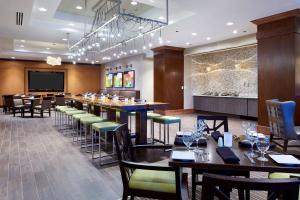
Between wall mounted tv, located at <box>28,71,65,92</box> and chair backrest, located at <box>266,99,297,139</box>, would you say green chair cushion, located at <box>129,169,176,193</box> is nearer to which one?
chair backrest, located at <box>266,99,297,139</box>

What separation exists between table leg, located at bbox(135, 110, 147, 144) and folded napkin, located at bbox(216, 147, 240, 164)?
2.81 m

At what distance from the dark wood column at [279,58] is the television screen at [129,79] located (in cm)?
767

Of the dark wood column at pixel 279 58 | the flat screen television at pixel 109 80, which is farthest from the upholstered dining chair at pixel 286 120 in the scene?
the flat screen television at pixel 109 80

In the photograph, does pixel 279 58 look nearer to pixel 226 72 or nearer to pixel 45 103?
pixel 226 72

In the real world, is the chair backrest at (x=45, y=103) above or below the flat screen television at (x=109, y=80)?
below

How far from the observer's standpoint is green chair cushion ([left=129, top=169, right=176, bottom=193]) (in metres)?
1.85

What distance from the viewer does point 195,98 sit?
11.1 m

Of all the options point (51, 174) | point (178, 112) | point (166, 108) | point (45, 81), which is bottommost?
point (51, 174)

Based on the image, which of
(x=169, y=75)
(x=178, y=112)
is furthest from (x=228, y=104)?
(x=169, y=75)

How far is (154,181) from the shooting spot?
6.29 ft

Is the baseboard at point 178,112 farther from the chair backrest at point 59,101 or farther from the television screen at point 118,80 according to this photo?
the chair backrest at point 59,101

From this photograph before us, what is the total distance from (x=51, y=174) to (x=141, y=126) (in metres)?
1.92

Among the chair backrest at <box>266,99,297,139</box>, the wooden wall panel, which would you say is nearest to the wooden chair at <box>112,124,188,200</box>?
the chair backrest at <box>266,99,297,139</box>

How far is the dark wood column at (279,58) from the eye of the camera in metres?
5.50
